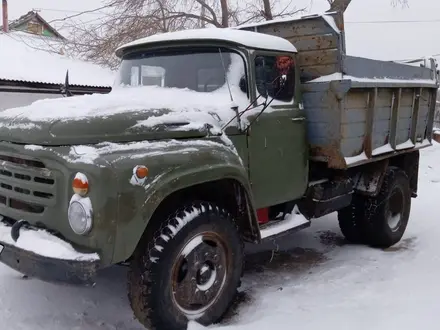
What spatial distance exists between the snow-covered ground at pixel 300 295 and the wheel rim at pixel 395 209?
1.16 ft

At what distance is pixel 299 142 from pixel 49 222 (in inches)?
99.3

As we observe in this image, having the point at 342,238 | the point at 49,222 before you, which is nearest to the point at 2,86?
the point at 342,238

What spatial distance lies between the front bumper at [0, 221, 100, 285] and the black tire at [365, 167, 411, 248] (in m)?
3.86

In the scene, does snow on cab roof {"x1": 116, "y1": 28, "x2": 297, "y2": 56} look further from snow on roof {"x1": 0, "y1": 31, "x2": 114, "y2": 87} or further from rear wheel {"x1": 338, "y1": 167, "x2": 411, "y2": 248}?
snow on roof {"x1": 0, "y1": 31, "x2": 114, "y2": 87}

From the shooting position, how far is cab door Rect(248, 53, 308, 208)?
168 inches

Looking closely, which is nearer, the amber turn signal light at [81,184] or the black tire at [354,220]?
the amber turn signal light at [81,184]

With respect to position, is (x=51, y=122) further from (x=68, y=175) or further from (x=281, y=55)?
(x=281, y=55)

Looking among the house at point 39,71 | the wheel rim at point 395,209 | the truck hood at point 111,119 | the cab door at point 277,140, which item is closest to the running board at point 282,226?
the cab door at point 277,140

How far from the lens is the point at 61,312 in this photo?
3.84 metres

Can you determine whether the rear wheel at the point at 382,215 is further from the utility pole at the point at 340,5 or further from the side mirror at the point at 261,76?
the utility pole at the point at 340,5

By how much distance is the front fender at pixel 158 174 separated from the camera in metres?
3.06

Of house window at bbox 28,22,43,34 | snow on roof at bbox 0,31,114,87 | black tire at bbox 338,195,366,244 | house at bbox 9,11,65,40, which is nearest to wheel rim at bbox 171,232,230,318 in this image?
black tire at bbox 338,195,366,244

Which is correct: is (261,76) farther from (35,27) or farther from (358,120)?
(35,27)

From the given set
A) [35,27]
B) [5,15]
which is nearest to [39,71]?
[5,15]
